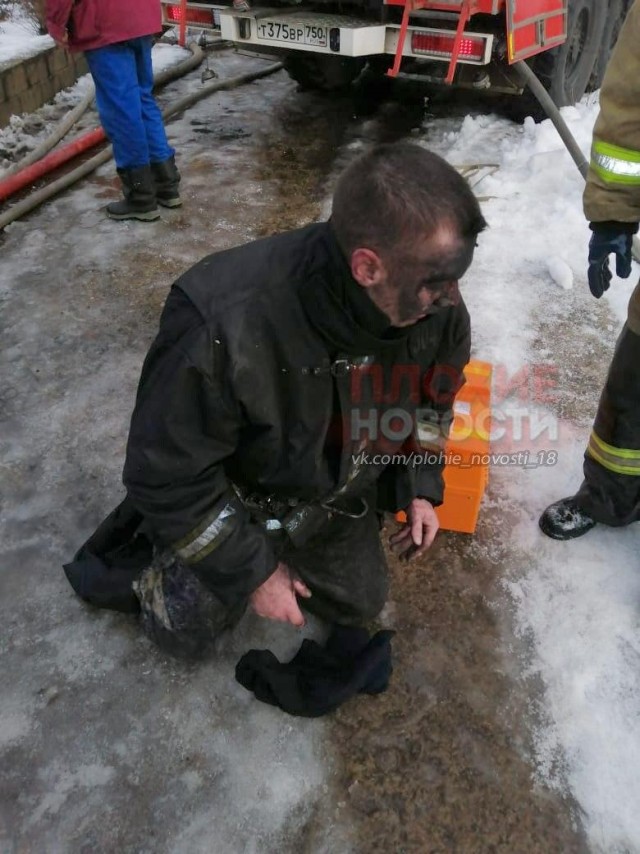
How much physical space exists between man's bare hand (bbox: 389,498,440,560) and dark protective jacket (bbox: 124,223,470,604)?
36cm

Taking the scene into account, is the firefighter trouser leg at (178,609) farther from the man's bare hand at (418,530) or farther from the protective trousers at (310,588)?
the man's bare hand at (418,530)

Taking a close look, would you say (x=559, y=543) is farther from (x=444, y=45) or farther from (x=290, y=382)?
(x=444, y=45)

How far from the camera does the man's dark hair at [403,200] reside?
4.01 feet

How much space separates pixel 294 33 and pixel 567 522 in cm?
382

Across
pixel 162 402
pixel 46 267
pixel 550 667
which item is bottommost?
pixel 550 667

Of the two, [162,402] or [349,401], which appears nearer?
[162,402]

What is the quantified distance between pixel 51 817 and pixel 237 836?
0.45 m

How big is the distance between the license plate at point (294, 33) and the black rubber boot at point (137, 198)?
1.38 m

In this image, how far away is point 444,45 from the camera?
4219 mm

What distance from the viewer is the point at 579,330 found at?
3350mm

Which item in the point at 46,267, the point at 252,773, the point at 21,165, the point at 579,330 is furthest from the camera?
the point at 21,165

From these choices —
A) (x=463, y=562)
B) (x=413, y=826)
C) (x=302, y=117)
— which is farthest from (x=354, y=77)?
(x=413, y=826)

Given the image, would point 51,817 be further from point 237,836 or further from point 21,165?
point 21,165

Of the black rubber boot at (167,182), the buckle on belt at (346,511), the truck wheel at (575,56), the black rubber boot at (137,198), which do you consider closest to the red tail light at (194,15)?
the black rubber boot at (167,182)
